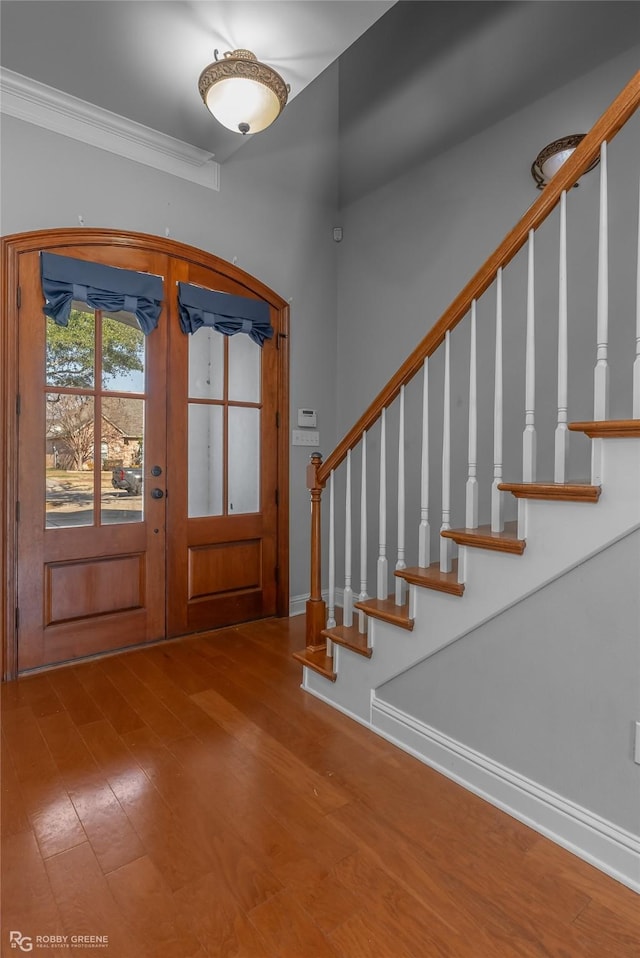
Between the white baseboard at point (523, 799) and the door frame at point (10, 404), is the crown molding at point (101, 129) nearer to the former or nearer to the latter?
the door frame at point (10, 404)

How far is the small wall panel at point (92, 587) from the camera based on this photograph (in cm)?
282

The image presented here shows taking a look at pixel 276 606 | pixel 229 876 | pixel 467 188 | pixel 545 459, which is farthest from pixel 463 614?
pixel 467 188

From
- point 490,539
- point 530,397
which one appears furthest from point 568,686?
point 530,397

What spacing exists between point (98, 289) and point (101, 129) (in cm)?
97

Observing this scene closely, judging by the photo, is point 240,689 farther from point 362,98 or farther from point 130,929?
point 362,98

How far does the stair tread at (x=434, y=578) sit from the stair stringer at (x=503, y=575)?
0.12 feet

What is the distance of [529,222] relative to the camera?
161 cm

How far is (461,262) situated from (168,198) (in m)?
1.96

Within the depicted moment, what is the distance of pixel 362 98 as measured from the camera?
3.58 metres

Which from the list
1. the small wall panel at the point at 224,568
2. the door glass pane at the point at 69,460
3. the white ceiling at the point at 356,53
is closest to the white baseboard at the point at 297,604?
the small wall panel at the point at 224,568

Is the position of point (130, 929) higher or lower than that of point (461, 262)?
lower

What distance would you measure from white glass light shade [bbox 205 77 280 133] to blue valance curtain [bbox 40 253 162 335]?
3.36ft

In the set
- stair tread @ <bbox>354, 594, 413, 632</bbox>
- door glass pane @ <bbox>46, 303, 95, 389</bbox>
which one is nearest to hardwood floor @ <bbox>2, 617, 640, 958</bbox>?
stair tread @ <bbox>354, 594, 413, 632</bbox>

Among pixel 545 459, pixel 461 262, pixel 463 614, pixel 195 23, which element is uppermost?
pixel 195 23
